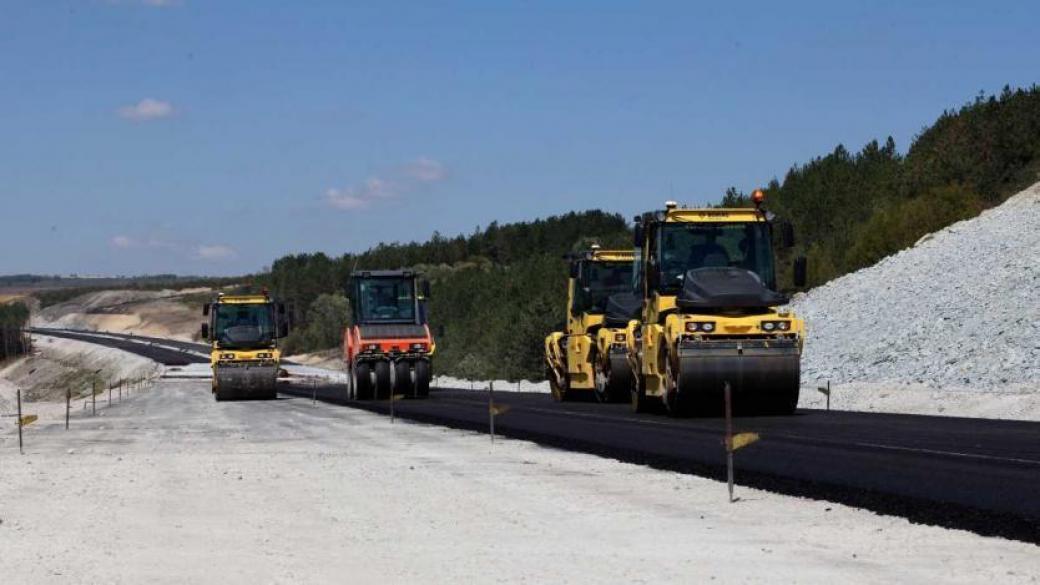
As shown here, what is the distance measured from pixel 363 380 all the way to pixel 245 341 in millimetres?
7162

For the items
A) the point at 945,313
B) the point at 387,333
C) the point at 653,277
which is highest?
the point at 653,277

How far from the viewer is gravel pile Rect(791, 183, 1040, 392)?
42.3m

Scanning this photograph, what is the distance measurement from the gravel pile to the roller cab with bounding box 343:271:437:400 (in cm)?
1350

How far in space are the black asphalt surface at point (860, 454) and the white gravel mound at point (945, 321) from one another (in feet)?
24.9

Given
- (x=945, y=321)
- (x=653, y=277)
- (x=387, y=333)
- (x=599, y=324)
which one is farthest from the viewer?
(x=945, y=321)

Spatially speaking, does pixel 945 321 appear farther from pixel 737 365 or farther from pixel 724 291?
pixel 737 365

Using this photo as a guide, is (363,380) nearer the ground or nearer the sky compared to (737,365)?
nearer the ground

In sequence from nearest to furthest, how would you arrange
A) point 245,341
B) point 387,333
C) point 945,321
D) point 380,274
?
point 380,274, point 387,333, point 945,321, point 245,341

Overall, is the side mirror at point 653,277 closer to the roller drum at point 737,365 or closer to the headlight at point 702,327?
the headlight at point 702,327

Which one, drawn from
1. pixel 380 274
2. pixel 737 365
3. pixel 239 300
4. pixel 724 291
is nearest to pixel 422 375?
pixel 380 274

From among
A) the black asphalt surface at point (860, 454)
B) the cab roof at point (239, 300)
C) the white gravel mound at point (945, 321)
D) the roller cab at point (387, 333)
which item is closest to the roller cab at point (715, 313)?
the black asphalt surface at point (860, 454)

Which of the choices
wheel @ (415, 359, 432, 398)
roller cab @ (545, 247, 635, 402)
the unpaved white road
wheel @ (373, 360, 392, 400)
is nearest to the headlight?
the unpaved white road

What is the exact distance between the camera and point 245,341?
50.5 m

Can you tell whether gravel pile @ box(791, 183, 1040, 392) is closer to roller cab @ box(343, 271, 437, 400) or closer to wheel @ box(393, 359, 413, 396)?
roller cab @ box(343, 271, 437, 400)
